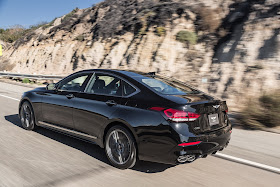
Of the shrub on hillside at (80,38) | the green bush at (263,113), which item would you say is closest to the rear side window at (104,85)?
the green bush at (263,113)

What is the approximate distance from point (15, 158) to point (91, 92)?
5.34ft

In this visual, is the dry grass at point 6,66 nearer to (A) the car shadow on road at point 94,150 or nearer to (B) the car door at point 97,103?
(A) the car shadow on road at point 94,150

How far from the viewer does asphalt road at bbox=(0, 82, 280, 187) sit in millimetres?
3766

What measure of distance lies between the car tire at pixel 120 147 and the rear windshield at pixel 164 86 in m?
0.81

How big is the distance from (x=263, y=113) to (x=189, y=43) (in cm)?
977

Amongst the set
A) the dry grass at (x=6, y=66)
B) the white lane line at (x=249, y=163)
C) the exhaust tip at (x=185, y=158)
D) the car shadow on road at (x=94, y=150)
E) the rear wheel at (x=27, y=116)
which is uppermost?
the dry grass at (x=6, y=66)

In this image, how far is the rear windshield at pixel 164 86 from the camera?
4.31m

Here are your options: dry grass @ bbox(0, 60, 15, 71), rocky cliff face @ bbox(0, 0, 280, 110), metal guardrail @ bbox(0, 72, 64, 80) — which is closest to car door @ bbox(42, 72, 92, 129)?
rocky cliff face @ bbox(0, 0, 280, 110)

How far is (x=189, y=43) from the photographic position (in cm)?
1605

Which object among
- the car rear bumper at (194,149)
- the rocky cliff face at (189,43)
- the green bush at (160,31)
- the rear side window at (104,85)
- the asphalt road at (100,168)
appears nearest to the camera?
the car rear bumper at (194,149)

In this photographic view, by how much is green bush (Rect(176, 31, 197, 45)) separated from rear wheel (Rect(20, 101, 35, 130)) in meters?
11.4

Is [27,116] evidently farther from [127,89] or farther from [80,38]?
[80,38]

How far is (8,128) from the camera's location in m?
6.52

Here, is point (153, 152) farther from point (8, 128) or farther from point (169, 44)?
point (169, 44)
